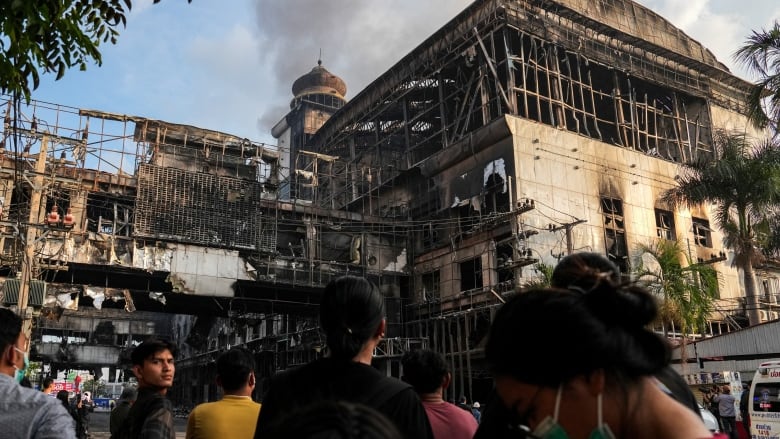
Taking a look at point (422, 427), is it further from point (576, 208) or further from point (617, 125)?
point (617, 125)

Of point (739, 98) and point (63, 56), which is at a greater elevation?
point (739, 98)

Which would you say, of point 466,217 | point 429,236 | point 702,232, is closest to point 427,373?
point 466,217

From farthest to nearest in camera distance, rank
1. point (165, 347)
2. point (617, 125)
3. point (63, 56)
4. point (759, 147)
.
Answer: point (617, 125), point (759, 147), point (63, 56), point (165, 347)

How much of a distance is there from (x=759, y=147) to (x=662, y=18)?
13.4m

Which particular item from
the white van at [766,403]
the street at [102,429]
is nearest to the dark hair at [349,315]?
the white van at [766,403]

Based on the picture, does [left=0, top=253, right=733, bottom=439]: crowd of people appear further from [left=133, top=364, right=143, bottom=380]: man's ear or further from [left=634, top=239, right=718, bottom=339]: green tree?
[left=634, top=239, right=718, bottom=339]: green tree

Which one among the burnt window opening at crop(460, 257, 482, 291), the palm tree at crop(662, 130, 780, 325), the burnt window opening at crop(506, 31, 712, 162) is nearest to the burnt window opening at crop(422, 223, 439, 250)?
the burnt window opening at crop(460, 257, 482, 291)

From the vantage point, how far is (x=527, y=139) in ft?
81.4

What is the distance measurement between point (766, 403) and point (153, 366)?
427 inches

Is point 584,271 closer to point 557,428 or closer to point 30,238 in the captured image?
point 557,428

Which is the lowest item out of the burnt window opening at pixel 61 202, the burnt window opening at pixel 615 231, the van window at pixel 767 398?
the van window at pixel 767 398

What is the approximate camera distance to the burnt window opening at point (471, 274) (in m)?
25.1

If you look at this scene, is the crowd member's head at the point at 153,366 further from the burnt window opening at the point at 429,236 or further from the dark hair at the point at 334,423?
the burnt window opening at the point at 429,236

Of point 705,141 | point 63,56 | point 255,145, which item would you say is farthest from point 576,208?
point 63,56
